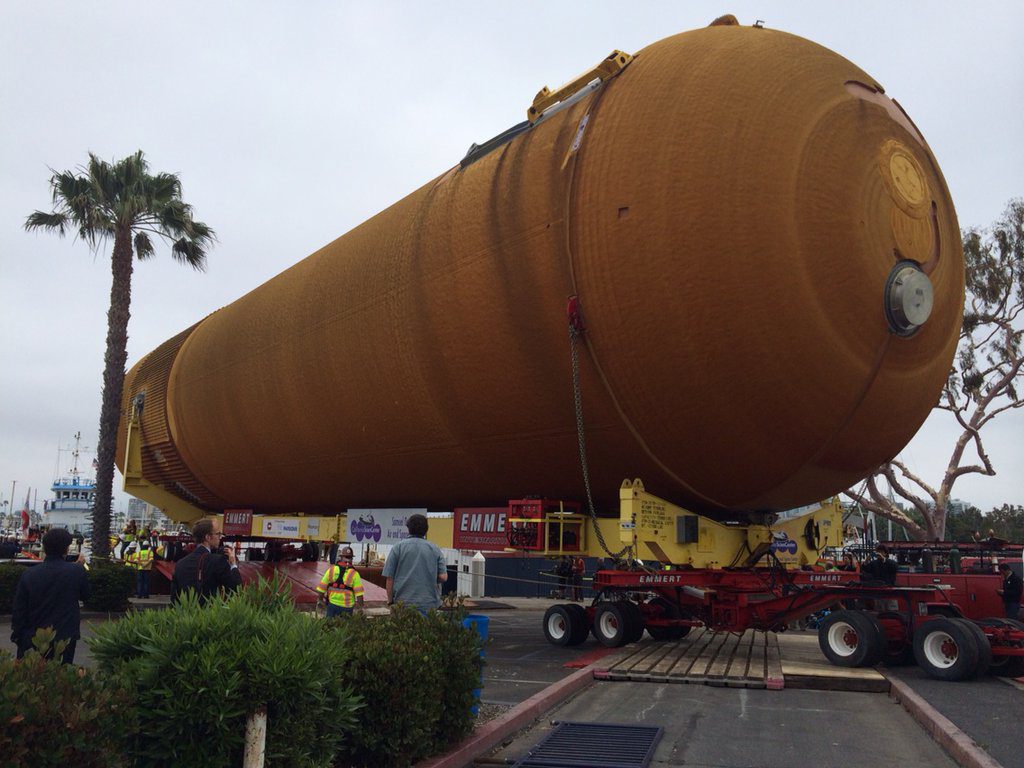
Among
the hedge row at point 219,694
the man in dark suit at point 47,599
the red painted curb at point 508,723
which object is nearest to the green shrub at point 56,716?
the hedge row at point 219,694

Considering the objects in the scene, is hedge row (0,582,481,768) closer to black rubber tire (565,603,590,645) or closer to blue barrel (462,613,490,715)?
blue barrel (462,613,490,715)

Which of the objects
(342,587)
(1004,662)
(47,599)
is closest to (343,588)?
(342,587)

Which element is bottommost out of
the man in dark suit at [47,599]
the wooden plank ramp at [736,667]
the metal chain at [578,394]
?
the wooden plank ramp at [736,667]

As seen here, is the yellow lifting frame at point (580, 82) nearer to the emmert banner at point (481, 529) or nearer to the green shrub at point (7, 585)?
the emmert banner at point (481, 529)

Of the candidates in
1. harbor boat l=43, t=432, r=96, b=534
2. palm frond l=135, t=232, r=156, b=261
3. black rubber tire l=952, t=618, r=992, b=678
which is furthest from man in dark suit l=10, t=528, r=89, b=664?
harbor boat l=43, t=432, r=96, b=534

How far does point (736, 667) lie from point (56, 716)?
24.3ft

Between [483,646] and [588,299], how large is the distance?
10.8 ft

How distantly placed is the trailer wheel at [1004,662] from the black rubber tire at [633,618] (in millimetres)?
3817

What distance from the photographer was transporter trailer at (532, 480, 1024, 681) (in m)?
8.30

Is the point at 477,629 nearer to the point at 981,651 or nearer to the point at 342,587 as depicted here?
the point at 342,587

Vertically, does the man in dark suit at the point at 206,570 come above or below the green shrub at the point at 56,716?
above

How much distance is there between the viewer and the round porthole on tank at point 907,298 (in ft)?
23.6

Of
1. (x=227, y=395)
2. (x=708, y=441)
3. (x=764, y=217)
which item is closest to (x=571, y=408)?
(x=708, y=441)

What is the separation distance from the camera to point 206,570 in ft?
18.4
